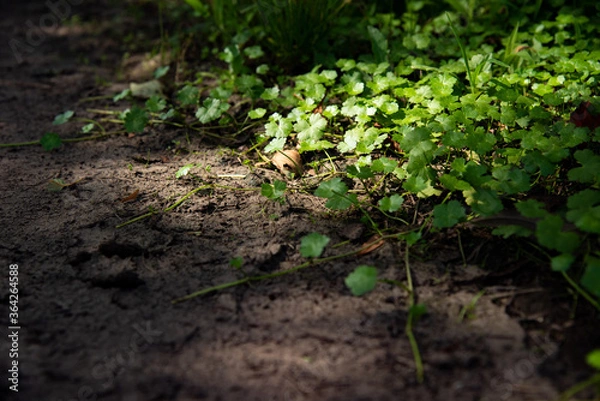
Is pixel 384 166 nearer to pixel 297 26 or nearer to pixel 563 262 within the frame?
pixel 563 262

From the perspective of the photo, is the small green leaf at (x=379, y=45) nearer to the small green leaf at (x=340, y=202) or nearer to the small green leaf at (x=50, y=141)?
the small green leaf at (x=340, y=202)

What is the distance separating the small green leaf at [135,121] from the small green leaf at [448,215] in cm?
157

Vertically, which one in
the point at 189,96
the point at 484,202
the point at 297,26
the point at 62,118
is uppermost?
the point at 297,26

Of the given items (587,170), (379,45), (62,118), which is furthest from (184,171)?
(587,170)

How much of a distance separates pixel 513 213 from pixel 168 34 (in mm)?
2926

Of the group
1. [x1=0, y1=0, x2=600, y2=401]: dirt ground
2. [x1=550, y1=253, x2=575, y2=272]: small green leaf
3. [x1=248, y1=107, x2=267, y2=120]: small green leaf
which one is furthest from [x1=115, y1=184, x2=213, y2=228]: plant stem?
[x1=550, y1=253, x2=575, y2=272]: small green leaf

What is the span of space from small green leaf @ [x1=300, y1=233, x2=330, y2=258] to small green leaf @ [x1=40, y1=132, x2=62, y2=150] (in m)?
1.55

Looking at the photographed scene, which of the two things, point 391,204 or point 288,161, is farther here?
point 288,161

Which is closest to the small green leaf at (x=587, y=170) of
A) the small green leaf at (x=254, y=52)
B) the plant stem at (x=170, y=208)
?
the plant stem at (x=170, y=208)

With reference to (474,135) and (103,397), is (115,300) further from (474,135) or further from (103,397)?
(474,135)

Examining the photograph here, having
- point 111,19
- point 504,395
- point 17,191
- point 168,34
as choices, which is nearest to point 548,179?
point 504,395

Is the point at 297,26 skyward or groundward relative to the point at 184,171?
skyward

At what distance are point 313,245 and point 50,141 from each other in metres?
1.61

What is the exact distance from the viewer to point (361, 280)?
60.1 inches
